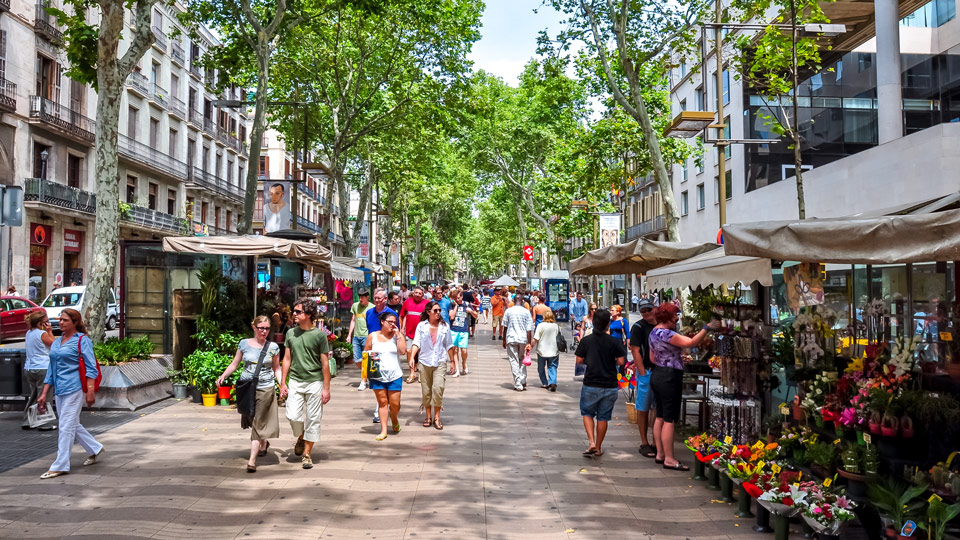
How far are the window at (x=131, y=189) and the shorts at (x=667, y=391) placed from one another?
3323 cm

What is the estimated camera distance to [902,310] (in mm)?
6938

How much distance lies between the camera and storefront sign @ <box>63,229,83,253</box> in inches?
1196

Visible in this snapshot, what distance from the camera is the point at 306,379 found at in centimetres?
762

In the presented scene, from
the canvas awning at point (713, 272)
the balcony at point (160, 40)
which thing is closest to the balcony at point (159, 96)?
the balcony at point (160, 40)

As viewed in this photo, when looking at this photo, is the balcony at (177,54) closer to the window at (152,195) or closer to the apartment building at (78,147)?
the apartment building at (78,147)

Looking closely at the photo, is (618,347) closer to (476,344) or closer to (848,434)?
(848,434)

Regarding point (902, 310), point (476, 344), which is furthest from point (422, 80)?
point (902, 310)

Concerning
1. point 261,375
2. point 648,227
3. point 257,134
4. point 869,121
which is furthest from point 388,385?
point 648,227

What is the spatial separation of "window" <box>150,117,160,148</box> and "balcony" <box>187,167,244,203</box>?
3330mm

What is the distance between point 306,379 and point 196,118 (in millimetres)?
39489

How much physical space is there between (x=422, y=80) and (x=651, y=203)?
29.7 meters

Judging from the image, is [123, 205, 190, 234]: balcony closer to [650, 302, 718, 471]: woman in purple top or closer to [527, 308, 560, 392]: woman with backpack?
[527, 308, 560, 392]: woman with backpack

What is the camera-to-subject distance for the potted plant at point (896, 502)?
4699 millimetres

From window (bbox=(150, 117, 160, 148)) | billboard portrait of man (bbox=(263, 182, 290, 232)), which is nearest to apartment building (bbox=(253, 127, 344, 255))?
billboard portrait of man (bbox=(263, 182, 290, 232))
